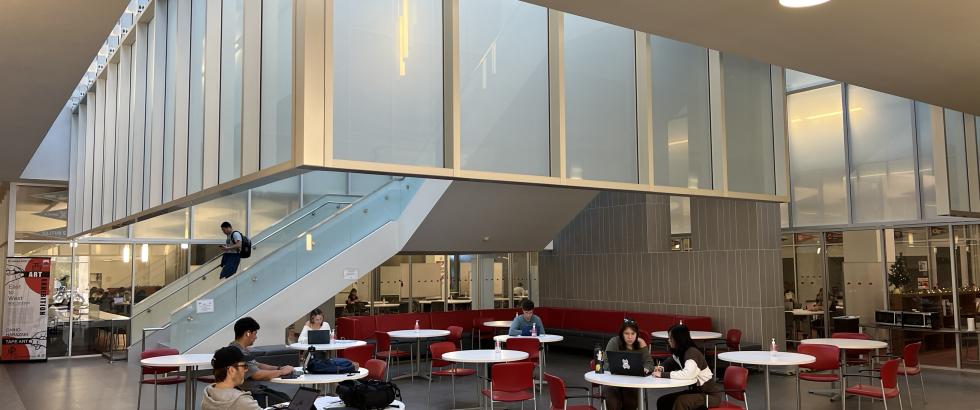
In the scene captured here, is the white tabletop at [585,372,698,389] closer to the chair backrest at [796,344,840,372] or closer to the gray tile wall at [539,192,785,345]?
the chair backrest at [796,344,840,372]

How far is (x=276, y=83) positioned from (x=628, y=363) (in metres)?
4.19

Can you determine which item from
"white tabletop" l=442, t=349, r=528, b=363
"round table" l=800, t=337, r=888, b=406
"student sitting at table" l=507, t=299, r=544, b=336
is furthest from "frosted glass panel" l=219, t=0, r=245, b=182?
"round table" l=800, t=337, r=888, b=406

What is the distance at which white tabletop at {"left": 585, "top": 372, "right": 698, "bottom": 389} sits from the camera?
6.35 meters

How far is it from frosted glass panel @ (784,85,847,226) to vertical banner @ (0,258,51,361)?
633 inches

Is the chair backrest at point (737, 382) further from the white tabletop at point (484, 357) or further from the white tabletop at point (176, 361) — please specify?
the white tabletop at point (176, 361)

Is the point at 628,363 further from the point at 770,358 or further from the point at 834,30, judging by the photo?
the point at 834,30

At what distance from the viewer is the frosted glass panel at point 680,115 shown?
951 cm

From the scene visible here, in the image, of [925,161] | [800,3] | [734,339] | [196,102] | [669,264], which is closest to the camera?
[800,3]

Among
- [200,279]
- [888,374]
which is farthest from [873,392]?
[200,279]

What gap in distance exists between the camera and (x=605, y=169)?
8836mm

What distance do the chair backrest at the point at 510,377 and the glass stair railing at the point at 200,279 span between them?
25.3 ft

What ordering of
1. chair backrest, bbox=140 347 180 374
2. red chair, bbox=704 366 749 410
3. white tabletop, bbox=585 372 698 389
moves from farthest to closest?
chair backrest, bbox=140 347 180 374 < red chair, bbox=704 366 749 410 < white tabletop, bbox=585 372 698 389

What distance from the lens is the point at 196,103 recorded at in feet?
29.8

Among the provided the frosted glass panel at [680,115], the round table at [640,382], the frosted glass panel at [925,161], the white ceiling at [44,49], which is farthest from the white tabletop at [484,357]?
the frosted glass panel at [925,161]
